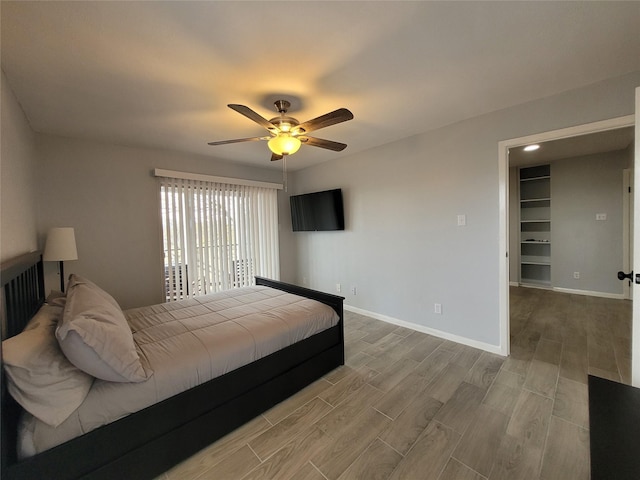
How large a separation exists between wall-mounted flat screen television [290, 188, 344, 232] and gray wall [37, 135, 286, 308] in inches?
70.9

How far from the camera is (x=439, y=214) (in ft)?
9.65

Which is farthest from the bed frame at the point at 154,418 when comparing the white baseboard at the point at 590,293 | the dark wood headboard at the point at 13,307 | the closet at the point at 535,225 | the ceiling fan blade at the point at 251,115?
the closet at the point at 535,225

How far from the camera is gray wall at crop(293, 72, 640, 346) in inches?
90.0

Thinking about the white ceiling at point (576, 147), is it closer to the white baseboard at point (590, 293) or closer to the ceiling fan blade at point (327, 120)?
the white baseboard at point (590, 293)

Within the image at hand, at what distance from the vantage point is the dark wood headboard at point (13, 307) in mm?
1068

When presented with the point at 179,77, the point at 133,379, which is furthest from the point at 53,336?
the point at 179,77

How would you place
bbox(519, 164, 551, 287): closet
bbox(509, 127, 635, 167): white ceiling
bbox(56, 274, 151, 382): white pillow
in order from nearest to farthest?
1. bbox(56, 274, 151, 382): white pillow
2. bbox(509, 127, 635, 167): white ceiling
3. bbox(519, 164, 551, 287): closet

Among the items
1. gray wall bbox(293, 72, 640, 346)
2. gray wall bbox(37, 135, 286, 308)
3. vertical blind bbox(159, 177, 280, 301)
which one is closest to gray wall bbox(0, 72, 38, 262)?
gray wall bbox(37, 135, 286, 308)

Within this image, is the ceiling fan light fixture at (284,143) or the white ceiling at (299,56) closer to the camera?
the white ceiling at (299,56)

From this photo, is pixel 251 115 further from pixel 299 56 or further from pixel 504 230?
pixel 504 230

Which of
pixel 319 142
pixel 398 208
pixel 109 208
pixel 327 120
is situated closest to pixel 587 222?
pixel 398 208

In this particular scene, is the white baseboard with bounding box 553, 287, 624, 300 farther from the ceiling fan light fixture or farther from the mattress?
the ceiling fan light fixture

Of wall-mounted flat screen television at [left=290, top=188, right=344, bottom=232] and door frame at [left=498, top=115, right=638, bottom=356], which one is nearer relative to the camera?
door frame at [left=498, top=115, right=638, bottom=356]

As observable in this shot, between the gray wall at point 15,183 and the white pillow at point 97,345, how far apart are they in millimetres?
647
